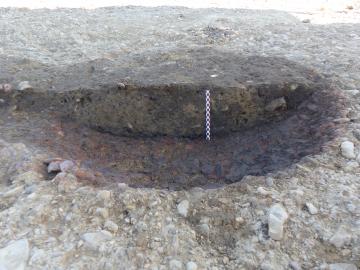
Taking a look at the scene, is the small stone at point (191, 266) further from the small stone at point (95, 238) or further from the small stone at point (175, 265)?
the small stone at point (95, 238)

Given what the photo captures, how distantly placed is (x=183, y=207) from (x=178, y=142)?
5.35 ft

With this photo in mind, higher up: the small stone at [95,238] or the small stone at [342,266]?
the small stone at [95,238]

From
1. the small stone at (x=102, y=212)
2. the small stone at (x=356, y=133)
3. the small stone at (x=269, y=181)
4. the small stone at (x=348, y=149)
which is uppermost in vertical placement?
the small stone at (x=356, y=133)

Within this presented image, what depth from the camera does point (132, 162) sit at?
12.8 feet

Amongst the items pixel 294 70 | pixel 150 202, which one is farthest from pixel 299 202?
pixel 294 70

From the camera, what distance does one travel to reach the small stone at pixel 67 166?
3045mm

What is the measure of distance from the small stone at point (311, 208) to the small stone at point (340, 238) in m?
0.19

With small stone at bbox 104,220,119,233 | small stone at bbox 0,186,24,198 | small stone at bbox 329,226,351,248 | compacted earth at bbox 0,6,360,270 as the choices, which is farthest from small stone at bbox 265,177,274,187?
small stone at bbox 0,186,24,198

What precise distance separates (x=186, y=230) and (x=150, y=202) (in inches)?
12.2

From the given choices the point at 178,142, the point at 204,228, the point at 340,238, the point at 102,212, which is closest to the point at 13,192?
the point at 102,212

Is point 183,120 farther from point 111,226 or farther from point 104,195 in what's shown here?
point 111,226

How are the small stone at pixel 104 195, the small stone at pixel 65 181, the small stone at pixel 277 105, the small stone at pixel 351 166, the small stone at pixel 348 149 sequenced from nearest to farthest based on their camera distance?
the small stone at pixel 104 195 → the small stone at pixel 65 181 → the small stone at pixel 351 166 → the small stone at pixel 348 149 → the small stone at pixel 277 105

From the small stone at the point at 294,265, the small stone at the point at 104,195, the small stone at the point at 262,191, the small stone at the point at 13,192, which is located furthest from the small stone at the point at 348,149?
the small stone at the point at 13,192

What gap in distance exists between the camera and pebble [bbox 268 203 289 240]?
97.5 inches
